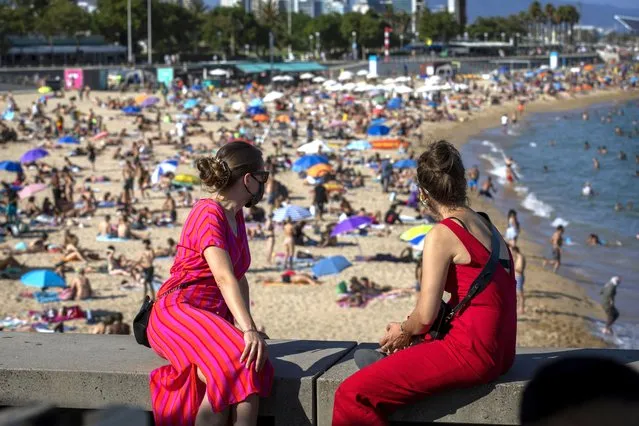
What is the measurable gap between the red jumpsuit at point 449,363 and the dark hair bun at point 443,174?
0.13 meters

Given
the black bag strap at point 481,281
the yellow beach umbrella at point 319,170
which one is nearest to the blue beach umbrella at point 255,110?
the yellow beach umbrella at point 319,170

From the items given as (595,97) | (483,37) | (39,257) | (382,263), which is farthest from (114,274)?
(483,37)

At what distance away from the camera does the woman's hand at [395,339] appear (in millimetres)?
2830

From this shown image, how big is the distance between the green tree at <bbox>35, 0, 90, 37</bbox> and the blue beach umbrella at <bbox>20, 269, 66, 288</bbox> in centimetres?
6205

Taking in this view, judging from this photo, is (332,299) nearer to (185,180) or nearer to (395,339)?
(185,180)

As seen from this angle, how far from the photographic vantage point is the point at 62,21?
72.7 meters

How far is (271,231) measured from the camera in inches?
665

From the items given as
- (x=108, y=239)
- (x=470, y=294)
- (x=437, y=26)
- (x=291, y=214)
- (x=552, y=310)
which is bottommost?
(x=552, y=310)

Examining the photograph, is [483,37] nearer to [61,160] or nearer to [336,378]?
[61,160]

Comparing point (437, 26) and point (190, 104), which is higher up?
point (437, 26)

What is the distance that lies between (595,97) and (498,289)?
8250cm

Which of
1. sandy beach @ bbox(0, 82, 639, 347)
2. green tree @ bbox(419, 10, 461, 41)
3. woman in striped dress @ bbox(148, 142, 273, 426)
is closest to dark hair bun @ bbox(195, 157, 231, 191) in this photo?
woman in striped dress @ bbox(148, 142, 273, 426)

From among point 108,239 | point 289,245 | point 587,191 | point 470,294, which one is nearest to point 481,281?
point 470,294

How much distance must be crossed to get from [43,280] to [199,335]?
36.5ft
